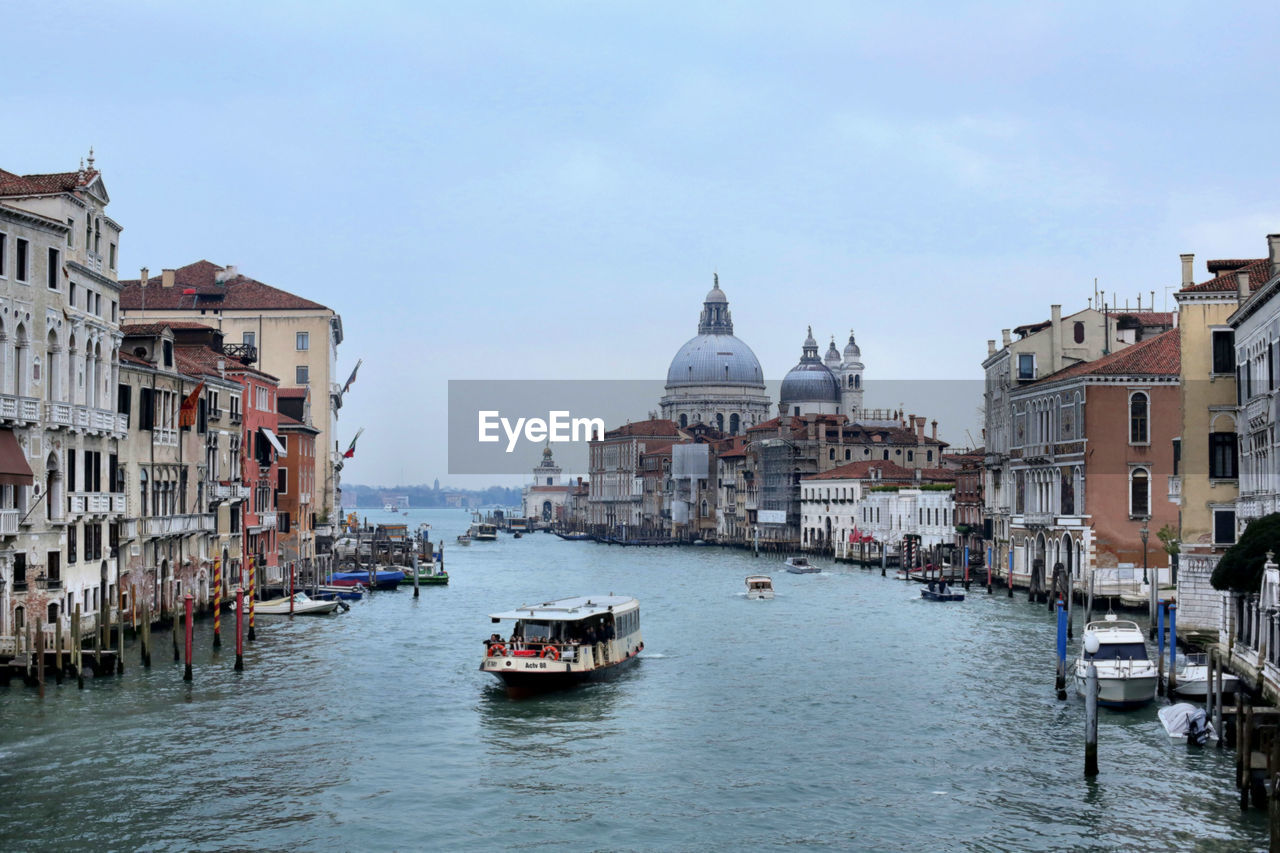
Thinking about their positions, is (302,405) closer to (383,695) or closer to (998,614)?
(998,614)

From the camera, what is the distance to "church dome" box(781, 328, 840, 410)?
450 ft

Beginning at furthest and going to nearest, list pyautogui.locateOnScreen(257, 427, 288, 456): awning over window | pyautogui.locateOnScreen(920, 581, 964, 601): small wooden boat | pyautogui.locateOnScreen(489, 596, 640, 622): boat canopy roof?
pyautogui.locateOnScreen(920, 581, 964, 601): small wooden boat, pyautogui.locateOnScreen(257, 427, 288, 456): awning over window, pyautogui.locateOnScreen(489, 596, 640, 622): boat canopy roof

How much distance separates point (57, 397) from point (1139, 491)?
29.7 m

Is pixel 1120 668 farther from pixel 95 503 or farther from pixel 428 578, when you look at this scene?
pixel 428 578

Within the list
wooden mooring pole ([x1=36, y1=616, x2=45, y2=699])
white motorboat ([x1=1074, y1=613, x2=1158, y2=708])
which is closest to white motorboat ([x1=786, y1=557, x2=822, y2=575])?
white motorboat ([x1=1074, y1=613, x2=1158, y2=708])

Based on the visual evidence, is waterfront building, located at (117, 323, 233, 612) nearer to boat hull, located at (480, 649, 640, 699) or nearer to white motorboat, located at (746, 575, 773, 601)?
boat hull, located at (480, 649, 640, 699)

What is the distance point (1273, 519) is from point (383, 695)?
1407cm

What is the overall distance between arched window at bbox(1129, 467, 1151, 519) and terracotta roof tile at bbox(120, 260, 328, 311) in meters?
30.8

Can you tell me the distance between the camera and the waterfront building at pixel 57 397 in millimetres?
25516

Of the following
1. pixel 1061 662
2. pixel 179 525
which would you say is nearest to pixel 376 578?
pixel 179 525

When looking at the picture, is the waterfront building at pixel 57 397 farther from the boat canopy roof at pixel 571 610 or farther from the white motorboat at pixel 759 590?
the white motorboat at pixel 759 590

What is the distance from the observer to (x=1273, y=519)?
23.7m

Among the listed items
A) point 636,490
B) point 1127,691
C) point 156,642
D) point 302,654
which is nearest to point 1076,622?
point 1127,691

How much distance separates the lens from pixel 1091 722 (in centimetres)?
1969
